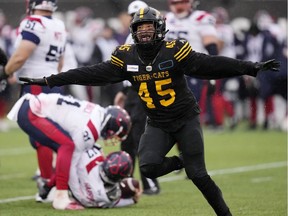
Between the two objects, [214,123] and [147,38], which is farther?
[214,123]

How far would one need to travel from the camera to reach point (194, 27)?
9.83 meters

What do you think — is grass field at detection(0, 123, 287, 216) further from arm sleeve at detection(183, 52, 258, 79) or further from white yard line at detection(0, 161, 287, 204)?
arm sleeve at detection(183, 52, 258, 79)

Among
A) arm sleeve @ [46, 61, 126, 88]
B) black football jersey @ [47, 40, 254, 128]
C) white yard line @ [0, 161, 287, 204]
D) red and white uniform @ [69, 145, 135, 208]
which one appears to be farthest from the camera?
white yard line @ [0, 161, 287, 204]

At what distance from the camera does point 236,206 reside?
25.7 ft

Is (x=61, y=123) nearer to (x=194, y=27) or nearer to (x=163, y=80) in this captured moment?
(x=163, y=80)

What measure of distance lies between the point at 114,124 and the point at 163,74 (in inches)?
57.0

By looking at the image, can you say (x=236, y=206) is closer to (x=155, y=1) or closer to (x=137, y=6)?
(x=137, y=6)

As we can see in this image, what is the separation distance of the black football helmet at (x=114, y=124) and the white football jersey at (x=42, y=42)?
1.15 metres

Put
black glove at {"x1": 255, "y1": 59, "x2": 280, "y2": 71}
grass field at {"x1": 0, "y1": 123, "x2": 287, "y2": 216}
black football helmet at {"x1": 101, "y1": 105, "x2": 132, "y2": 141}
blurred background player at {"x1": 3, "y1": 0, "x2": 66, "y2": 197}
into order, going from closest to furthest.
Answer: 1. black glove at {"x1": 255, "y1": 59, "x2": 280, "y2": 71}
2. grass field at {"x1": 0, "y1": 123, "x2": 287, "y2": 216}
3. black football helmet at {"x1": 101, "y1": 105, "x2": 132, "y2": 141}
4. blurred background player at {"x1": 3, "y1": 0, "x2": 66, "y2": 197}

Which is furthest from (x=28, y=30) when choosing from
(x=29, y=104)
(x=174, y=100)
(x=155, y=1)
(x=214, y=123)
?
(x=155, y=1)

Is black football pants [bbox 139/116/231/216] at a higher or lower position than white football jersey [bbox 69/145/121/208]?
higher

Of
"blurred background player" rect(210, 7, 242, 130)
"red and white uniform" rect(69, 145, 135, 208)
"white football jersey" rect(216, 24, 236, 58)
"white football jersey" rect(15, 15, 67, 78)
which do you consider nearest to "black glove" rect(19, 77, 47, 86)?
"red and white uniform" rect(69, 145, 135, 208)

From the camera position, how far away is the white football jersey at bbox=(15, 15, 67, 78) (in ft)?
28.0

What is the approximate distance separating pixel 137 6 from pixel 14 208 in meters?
2.58
